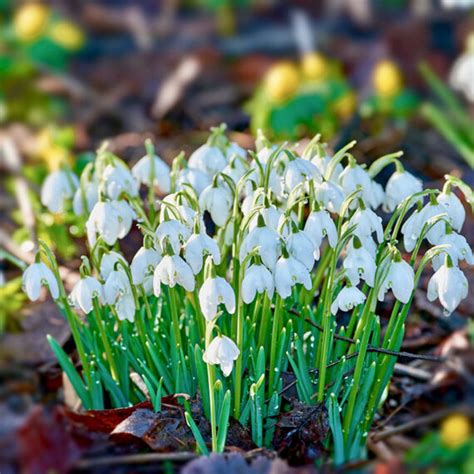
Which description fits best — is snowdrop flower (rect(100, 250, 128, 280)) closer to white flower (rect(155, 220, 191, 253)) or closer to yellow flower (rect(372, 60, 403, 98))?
white flower (rect(155, 220, 191, 253))

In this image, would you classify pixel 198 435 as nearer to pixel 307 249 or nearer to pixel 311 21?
pixel 307 249

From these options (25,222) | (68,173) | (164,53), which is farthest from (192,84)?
(68,173)

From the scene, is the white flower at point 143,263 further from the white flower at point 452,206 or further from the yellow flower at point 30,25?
the yellow flower at point 30,25

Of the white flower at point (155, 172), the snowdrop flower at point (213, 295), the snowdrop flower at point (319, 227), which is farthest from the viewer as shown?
the white flower at point (155, 172)

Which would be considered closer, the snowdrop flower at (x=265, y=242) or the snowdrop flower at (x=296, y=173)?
the snowdrop flower at (x=265, y=242)

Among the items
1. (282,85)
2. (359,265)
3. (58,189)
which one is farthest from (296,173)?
(282,85)

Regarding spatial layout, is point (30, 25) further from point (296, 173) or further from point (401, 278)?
point (401, 278)

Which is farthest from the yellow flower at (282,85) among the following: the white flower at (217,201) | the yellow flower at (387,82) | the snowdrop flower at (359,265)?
the snowdrop flower at (359,265)
